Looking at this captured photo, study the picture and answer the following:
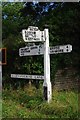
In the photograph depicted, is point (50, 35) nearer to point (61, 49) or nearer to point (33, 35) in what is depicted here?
point (33, 35)

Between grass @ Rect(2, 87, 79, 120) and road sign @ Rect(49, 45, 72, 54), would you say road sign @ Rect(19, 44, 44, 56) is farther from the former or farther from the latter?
grass @ Rect(2, 87, 79, 120)

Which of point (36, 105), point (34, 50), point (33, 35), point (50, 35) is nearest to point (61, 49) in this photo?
point (33, 35)

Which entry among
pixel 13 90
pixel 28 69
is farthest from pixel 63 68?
pixel 13 90

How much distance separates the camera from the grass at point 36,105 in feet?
28.6

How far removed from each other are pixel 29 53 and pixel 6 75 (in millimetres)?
2902

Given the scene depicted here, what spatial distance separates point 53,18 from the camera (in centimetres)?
1289

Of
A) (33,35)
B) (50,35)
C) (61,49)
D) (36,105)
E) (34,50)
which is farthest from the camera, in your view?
(50,35)

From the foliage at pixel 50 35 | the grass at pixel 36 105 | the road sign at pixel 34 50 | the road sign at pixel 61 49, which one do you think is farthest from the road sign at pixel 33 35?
the foliage at pixel 50 35

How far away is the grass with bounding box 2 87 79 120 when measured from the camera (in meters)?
8.73

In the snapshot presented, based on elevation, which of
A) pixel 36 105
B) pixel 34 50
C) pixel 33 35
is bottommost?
pixel 36 105

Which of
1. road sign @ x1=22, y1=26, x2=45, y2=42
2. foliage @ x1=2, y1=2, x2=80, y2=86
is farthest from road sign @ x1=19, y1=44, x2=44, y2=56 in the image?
foliage @ x1=2, y1=2, x2=80, y2=86

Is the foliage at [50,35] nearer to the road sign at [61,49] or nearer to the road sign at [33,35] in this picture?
the road sign at [33,35]

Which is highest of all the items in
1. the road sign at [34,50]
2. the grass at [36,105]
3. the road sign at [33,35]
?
the road sign at [33,35]

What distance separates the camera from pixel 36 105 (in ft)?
31.9
